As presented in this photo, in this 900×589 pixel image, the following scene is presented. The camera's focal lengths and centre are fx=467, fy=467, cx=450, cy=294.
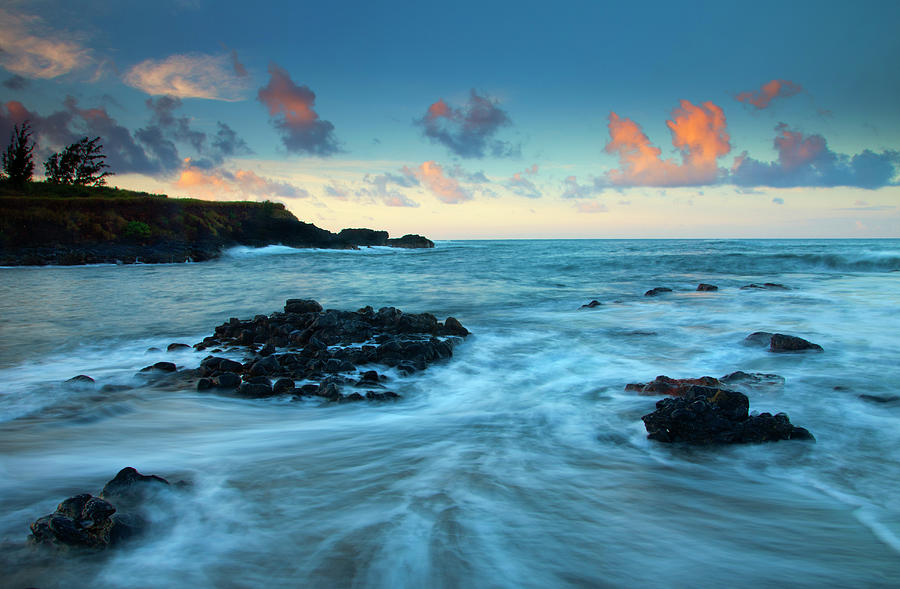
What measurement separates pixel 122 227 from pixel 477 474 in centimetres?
3823

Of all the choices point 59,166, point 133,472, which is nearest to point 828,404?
point 133,472

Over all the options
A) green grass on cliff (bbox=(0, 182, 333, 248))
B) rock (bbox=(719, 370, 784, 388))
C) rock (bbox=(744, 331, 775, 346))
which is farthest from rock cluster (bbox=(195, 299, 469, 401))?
green grass on cliff (bbox=(0, 182, 333, 248))

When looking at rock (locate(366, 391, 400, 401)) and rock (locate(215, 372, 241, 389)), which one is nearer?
rock (locate(366, 391, 400, 401))

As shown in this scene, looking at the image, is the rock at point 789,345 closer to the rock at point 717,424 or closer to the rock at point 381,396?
the rock at point 717,424

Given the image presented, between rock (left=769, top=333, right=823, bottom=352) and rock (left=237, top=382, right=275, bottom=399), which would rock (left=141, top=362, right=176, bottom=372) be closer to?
rock (left=237, top=382, right=275, bottom=399)

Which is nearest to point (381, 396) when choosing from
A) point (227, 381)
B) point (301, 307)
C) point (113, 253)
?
point (227, 381)

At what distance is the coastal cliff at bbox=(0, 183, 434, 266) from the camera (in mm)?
28734

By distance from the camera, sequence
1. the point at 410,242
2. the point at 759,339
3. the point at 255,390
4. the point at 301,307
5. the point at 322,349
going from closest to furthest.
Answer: the point at 255,390 < the point at 322,349 < the point at 759,339 < the point at 301,307 < the point at 410,242

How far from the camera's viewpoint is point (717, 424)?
3.94 m

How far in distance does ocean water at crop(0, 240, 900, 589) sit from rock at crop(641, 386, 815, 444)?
0.35ft

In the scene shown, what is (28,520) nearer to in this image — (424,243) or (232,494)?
(232,494)

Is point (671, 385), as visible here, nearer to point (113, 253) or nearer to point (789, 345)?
point (789, 345)

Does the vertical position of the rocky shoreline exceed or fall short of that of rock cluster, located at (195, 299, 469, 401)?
it exceeds it

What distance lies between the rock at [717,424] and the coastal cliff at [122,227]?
104ft
